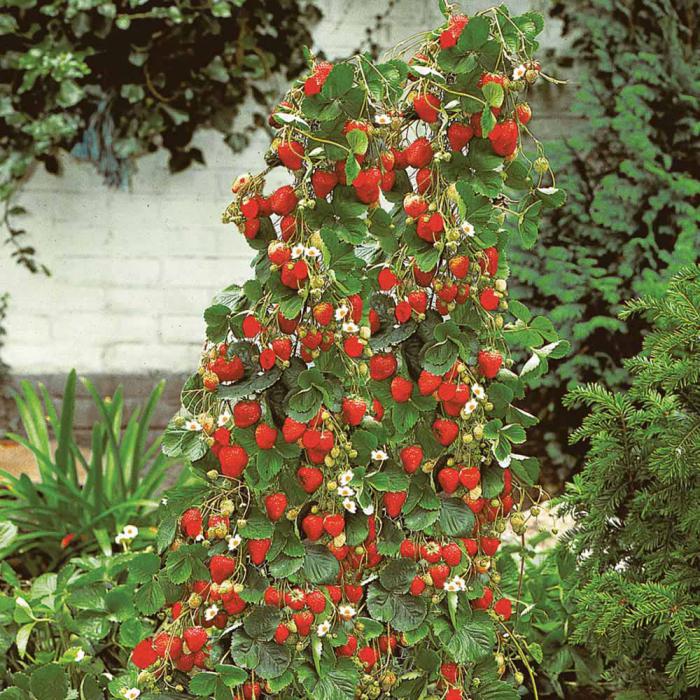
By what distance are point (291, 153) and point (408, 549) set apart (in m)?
0.55

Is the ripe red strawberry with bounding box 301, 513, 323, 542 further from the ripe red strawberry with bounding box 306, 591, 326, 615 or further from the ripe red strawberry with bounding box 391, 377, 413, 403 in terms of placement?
the ripe red strawberry with bounding box 391, 377, 413, 403

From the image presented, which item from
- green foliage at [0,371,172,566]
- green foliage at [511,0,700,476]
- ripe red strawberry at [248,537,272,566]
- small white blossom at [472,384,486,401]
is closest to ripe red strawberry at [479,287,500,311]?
small white blossom at [472,384,486,401]

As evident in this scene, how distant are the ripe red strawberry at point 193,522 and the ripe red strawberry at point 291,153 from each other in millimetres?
467

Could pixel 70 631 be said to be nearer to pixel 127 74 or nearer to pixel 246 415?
pixel 246 415

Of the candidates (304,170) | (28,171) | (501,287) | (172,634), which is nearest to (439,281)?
(501,287)

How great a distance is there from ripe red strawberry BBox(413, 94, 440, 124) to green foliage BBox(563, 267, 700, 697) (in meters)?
0.53

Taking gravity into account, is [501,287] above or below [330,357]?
above

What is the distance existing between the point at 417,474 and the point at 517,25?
0.62m

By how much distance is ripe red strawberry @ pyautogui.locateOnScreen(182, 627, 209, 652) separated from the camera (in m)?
1.18

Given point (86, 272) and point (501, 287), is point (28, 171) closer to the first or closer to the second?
point (86, 272)

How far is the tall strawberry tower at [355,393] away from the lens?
3.71ft

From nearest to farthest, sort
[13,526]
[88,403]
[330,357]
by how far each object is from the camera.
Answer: [330,357] → [13,526] → [88,403]

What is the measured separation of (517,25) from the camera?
1.18 meters

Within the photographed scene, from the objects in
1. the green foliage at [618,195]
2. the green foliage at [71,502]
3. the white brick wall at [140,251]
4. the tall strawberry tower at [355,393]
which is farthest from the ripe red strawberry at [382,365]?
the white brick wall at [140,251]
